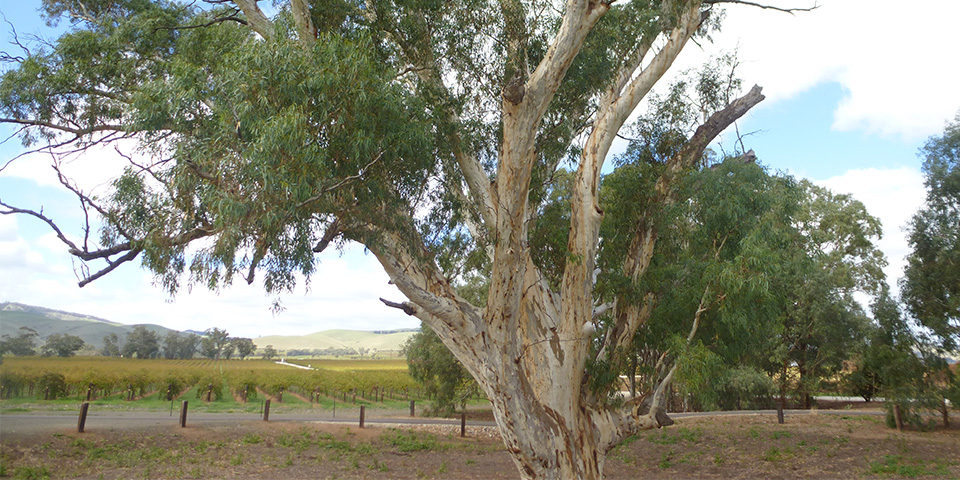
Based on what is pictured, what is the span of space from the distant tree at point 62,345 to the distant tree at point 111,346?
18.9 feet

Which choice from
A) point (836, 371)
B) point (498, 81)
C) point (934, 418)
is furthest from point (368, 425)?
point (836, 371)

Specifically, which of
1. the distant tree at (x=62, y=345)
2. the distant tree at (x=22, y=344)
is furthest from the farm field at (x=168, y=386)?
the distant tree at (x=62, y=345)

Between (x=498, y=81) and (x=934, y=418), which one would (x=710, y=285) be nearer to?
(x=498, y=81)

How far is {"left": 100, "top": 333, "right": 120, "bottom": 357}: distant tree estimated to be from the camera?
31.3m

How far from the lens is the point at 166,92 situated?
19.2 feet

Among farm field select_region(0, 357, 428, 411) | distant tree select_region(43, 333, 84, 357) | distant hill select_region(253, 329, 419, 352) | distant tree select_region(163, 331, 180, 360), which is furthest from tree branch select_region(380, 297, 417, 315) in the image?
distant hill select_region(253, 329, 419, 352)

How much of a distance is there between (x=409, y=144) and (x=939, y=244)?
1456 centimetres

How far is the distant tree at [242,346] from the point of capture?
45.5 m

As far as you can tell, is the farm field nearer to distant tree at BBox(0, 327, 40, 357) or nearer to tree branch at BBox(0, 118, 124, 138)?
distant tree at BBox(0, 327, 40, 357)

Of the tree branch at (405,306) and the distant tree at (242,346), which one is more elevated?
the tree branch at (405,306)

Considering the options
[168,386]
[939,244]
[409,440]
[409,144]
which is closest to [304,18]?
[409,144]

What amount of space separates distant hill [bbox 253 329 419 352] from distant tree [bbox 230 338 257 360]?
56959 mm

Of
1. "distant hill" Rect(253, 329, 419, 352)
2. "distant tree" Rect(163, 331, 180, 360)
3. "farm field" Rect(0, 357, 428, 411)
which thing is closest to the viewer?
"farm field" Rect(0, 357, 428, 411)

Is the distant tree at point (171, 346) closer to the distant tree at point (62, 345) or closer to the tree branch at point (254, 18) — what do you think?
the distant tree at point (62, 345)
